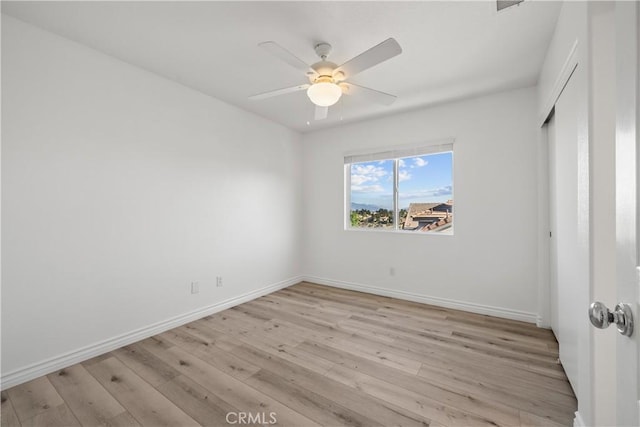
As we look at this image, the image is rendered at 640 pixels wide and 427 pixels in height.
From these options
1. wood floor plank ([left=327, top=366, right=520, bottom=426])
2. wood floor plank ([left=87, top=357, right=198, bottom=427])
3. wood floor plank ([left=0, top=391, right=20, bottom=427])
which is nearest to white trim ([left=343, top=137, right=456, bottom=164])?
wood floor plank ([left=327, top=366, right=520, bottom=426])

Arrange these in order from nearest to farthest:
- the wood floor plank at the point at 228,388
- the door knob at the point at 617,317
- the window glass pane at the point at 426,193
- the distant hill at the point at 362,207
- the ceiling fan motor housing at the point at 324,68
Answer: the door knob at the point at 617,317, the wood floor plank at the point at 228,388, the ceiling fan motor housing at the point at 324,68, the window glass pane at the point at 426,193, the distant hill at the point at 362,207

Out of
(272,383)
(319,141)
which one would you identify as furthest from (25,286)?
(319,141)

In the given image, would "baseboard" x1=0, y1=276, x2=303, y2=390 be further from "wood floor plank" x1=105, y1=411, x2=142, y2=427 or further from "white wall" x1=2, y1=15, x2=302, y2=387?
"wood floor plank" x1=105, y1=411, x2=142, y2=427

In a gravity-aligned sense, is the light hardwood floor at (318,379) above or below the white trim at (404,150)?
below

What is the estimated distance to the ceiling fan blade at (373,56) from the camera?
1692 millimetres

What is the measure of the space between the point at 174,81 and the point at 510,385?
12.9ft

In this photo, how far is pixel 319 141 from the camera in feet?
14.9

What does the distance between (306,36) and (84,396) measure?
2.97 meters

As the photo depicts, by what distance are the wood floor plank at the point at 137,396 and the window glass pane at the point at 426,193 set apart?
3.21 metres

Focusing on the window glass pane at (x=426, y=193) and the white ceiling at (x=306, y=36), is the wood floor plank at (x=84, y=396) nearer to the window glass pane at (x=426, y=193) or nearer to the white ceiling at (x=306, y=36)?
the white ceiling at (x=306, y=36)

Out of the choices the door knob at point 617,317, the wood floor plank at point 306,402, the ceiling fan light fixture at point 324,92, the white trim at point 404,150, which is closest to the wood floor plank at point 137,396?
the wood floor plank at point 306,402

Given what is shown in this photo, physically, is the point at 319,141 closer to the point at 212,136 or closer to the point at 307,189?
the point at 307,189

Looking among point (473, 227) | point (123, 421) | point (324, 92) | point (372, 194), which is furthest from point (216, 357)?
point (473, 227)

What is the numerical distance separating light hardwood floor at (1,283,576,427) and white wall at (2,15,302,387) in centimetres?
33
